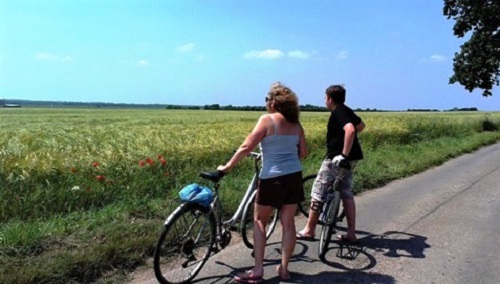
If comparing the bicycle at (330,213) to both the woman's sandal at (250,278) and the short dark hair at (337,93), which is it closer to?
the short dark hair at (337,93)

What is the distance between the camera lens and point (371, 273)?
4.79 m

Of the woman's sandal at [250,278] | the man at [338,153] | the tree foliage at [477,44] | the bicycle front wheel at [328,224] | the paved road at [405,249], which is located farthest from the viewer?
the tree foliage at [477,44]

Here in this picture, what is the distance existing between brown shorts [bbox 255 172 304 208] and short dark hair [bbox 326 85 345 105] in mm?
1407

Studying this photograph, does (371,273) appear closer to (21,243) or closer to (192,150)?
(21,243)

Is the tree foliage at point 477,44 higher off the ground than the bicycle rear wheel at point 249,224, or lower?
higher

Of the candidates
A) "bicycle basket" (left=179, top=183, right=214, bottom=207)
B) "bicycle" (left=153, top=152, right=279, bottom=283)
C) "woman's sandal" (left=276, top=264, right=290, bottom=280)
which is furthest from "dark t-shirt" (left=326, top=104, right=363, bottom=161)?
"bicycle basket" (left=179, top=183, right=214, bottom=207)

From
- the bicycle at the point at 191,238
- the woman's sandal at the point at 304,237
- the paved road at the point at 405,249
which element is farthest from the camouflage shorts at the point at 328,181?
the bicycle at the point at 191,238

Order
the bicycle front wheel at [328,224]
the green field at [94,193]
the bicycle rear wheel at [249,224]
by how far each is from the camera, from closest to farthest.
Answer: the green field at [94,193] → the bicycle rear wheel at [249,224] → the bicycle front wheel at [328,224]

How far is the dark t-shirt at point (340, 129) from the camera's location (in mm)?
5391

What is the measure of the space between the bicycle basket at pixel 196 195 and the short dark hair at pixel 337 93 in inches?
76.5

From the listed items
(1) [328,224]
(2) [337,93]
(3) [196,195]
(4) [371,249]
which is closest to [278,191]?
(3) [196,195]

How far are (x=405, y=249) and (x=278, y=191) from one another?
2.18 meters

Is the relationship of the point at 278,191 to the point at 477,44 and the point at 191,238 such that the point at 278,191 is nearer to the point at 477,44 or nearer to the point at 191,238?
the point at 191,238

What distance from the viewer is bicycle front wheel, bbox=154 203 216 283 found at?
14.5 ft
